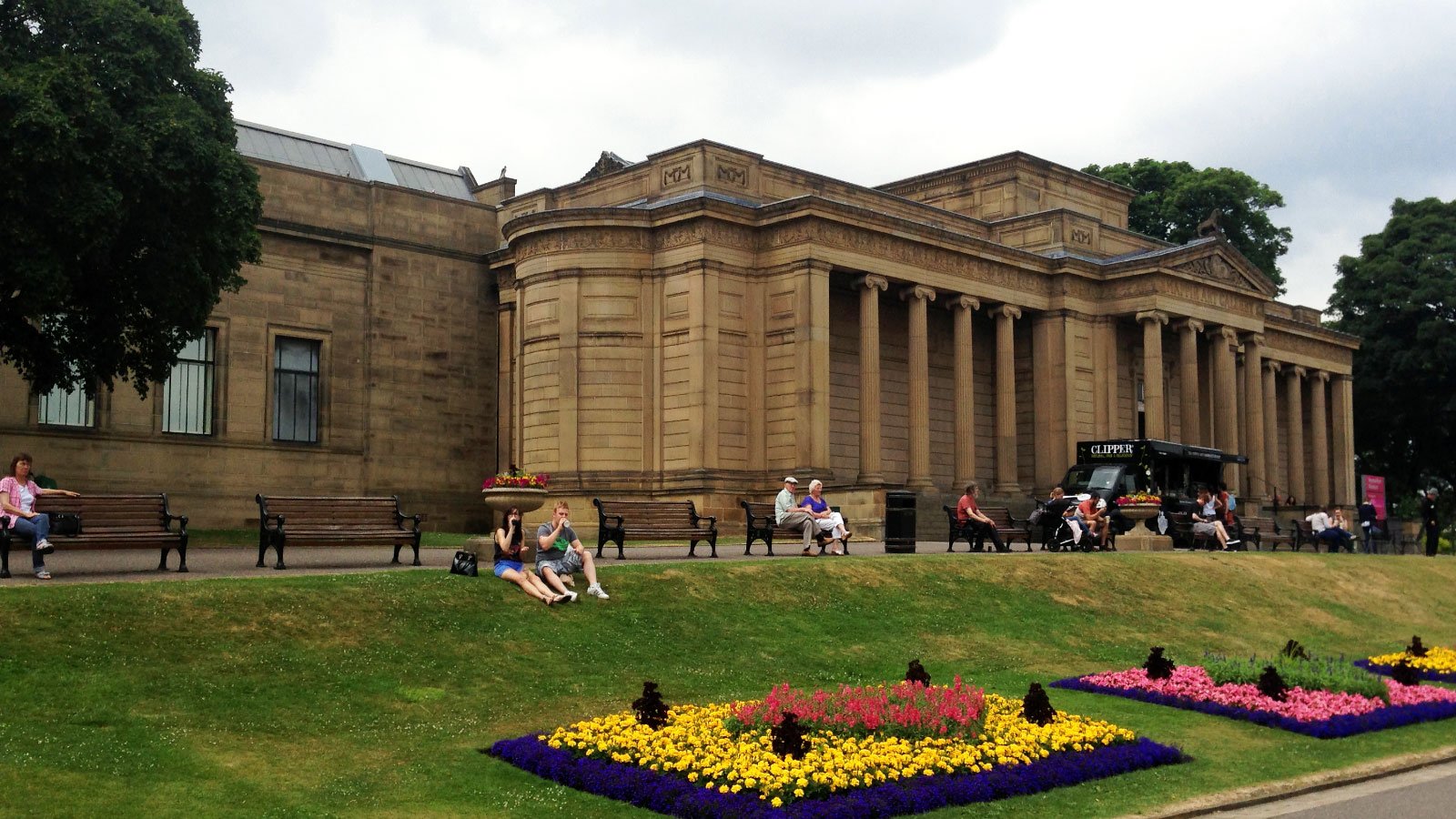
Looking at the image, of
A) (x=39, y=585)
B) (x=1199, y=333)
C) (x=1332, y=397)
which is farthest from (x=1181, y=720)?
(x=1332, y=397)

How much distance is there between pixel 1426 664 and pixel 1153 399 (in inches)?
1155

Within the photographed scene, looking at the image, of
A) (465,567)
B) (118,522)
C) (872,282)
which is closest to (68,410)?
(118,522)

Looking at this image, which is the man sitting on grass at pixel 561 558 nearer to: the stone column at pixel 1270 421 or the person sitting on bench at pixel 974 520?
the person sitting on bench at pixel 974 520

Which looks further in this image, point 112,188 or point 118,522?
point 112,188

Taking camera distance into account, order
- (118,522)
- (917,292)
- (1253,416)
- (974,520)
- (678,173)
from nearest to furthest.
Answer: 1. (118,522)
2. (974,520)
3. (678,173)
4. (917,292)
5. (1253,416)

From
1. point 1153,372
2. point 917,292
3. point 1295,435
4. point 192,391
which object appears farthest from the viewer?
point 1295,435

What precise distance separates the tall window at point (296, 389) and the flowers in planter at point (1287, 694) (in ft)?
102

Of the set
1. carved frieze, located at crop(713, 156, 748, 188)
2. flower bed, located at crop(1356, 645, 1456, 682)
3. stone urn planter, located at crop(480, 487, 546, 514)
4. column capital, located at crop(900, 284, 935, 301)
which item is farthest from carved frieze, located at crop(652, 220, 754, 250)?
flower bed, located at crop(1356, 645, 1456, 682)

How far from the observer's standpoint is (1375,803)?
14492 millimetres

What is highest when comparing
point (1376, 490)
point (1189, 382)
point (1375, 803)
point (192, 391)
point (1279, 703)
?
point (1189, 382)

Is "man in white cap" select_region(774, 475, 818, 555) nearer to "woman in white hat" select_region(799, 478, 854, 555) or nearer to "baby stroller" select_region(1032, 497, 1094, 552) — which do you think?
"woman in white hat" select_region(799, 478, 854, 555)

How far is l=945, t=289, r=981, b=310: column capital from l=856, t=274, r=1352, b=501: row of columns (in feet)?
0.13

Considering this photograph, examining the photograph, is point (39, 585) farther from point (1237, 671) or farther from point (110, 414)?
point (110, 414)

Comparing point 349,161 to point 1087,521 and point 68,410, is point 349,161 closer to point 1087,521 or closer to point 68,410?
point 68,410
